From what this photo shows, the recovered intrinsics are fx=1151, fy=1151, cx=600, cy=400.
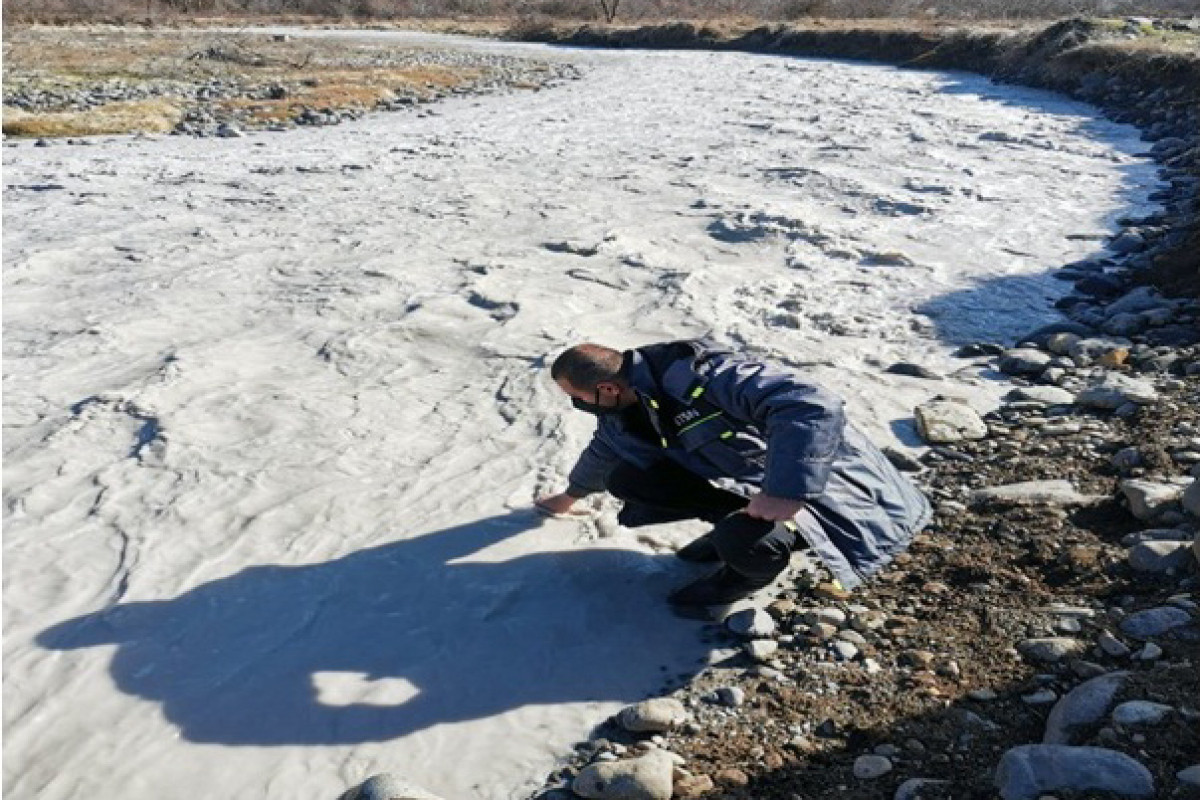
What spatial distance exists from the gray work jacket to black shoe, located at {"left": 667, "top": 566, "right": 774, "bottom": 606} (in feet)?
1.17

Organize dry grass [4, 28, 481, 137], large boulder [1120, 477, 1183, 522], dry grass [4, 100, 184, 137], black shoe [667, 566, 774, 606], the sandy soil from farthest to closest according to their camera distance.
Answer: dry grass [4, 28, 481, 137] < dry grass [4, 100, 184, 137] < large boulder [1120, 477, 1183, 522] < black shoe [667, 566, 774, 606] < the sandy soil

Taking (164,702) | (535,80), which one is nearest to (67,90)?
(535,80)

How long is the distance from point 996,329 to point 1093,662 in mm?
4603

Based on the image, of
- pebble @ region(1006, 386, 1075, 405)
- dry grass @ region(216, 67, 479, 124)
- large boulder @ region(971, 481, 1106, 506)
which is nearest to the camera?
large boulder @ region(971, 481, 1106, 506)

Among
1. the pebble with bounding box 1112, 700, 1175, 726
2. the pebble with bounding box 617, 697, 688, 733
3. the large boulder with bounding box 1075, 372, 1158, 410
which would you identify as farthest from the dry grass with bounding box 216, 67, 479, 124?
the pebble with bounding box 1112, 700, 1175, 726

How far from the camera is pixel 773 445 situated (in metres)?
3.59

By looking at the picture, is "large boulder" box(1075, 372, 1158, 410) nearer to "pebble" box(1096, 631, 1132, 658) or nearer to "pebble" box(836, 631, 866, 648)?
"pebble" box(1096, 631, 1132, 658)

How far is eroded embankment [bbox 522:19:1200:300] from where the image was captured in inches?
367

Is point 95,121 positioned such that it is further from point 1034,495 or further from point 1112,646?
point 1112,646

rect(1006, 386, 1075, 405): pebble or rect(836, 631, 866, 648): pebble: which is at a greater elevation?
rect(1006, 386, 1075, 405): pebble

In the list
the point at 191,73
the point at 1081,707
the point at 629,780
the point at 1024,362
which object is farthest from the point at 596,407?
the point at 191,73

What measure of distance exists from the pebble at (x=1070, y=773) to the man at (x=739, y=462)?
3.06ft

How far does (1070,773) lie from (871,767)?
554 mm

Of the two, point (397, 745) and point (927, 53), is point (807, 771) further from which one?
point (927, 53)
